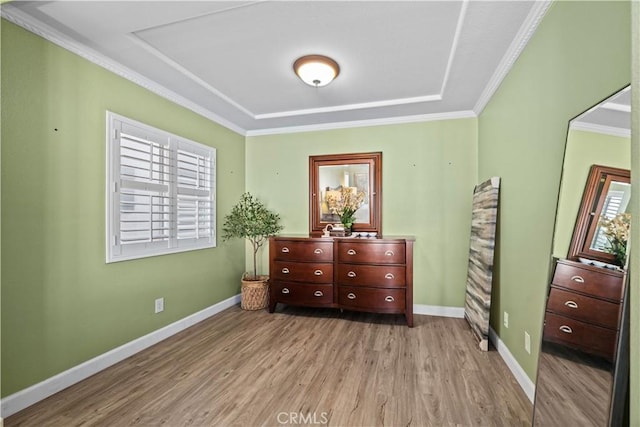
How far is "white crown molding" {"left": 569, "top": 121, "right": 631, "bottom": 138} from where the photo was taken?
1.02 m

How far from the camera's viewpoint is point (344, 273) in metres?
3.46

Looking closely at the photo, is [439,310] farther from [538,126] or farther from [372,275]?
[538,126]

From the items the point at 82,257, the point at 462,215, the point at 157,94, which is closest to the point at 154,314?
the point at 82,257

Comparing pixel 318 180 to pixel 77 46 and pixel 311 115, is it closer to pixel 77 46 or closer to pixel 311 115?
pixel 311 115

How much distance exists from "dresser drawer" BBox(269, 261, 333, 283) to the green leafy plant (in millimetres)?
364

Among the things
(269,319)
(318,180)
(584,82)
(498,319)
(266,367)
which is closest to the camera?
(584,82)

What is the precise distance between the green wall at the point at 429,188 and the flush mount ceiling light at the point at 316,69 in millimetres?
1407

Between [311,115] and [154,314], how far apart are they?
274 cm

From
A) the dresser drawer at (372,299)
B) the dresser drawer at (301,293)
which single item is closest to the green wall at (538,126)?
the dresser drawer at (372,299)

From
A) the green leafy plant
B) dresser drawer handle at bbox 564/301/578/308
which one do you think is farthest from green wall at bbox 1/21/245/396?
dresser drawer handle at bbox 564/301/578/308

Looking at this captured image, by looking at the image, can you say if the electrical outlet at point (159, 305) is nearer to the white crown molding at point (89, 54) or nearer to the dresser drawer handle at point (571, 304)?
the white crown molding at point (89, 54)

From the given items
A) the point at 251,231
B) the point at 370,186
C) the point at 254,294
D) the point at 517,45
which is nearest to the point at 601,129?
the point at 517,45

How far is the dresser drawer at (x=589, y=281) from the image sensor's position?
105cm

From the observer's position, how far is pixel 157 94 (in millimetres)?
2920
